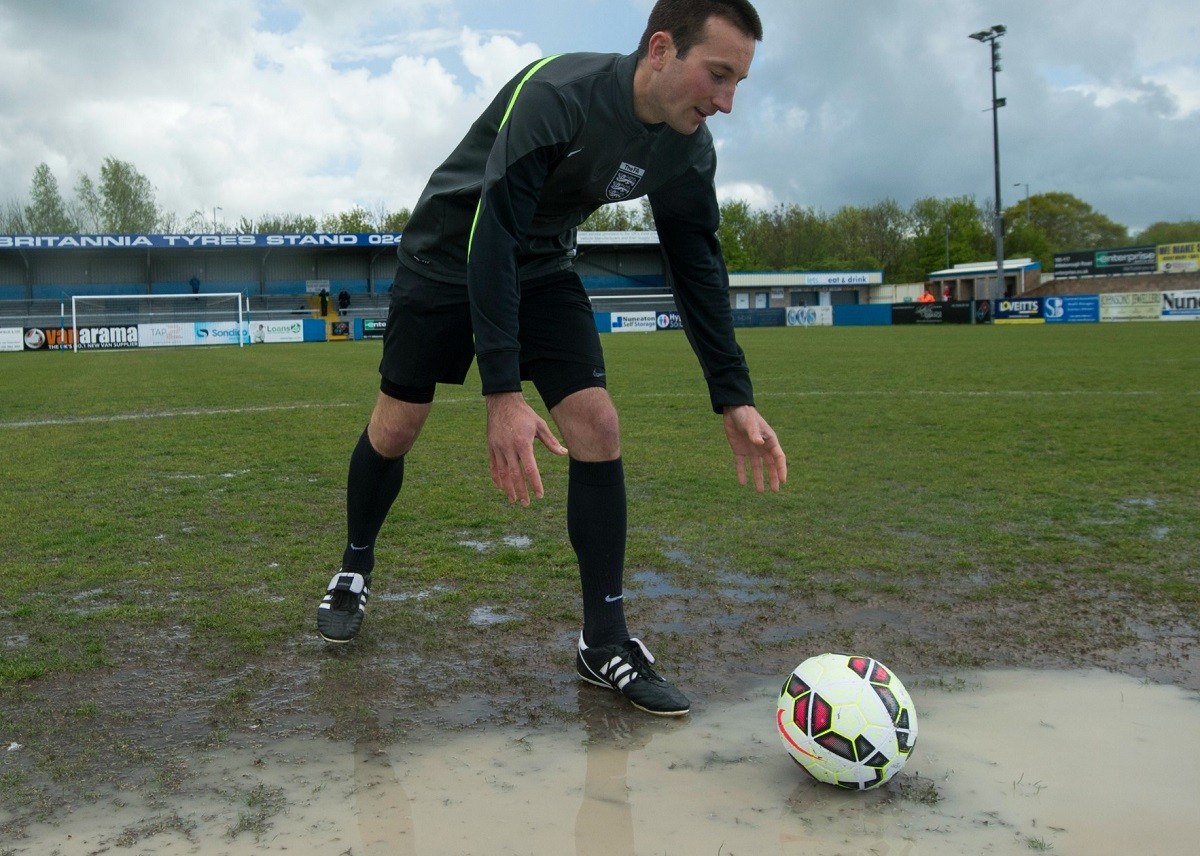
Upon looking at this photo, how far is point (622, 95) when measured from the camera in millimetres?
2836

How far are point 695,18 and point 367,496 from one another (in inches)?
78.4

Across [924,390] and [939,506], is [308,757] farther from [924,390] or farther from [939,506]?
[924,390]

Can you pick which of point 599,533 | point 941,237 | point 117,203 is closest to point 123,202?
point 117,203

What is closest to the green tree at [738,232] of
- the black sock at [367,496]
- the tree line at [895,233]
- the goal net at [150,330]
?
the tree line at [895,233]

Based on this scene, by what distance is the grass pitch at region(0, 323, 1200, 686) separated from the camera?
3.96m

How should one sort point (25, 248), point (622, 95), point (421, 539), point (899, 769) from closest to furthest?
1. point (899, 769)
2. point (622, 95)
3. point (421, 539)
4. point (25, 248)

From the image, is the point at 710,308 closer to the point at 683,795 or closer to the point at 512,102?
the point at 512,102

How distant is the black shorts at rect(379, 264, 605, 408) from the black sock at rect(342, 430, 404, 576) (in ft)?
1.22

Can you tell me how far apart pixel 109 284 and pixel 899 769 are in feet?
210

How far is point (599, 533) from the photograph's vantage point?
3215 millimetres

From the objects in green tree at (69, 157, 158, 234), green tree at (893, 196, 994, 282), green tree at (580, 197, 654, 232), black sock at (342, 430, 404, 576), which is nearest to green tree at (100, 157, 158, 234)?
green tree at (69, 157, 158, 234)

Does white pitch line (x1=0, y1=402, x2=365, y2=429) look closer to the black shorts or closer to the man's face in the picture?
the black shorts

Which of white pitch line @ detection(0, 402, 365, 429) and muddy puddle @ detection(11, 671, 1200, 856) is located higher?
white pitch line @ detection(0, 402, 365, 429)

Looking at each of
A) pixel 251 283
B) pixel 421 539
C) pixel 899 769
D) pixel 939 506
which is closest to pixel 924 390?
pixel 939 506
